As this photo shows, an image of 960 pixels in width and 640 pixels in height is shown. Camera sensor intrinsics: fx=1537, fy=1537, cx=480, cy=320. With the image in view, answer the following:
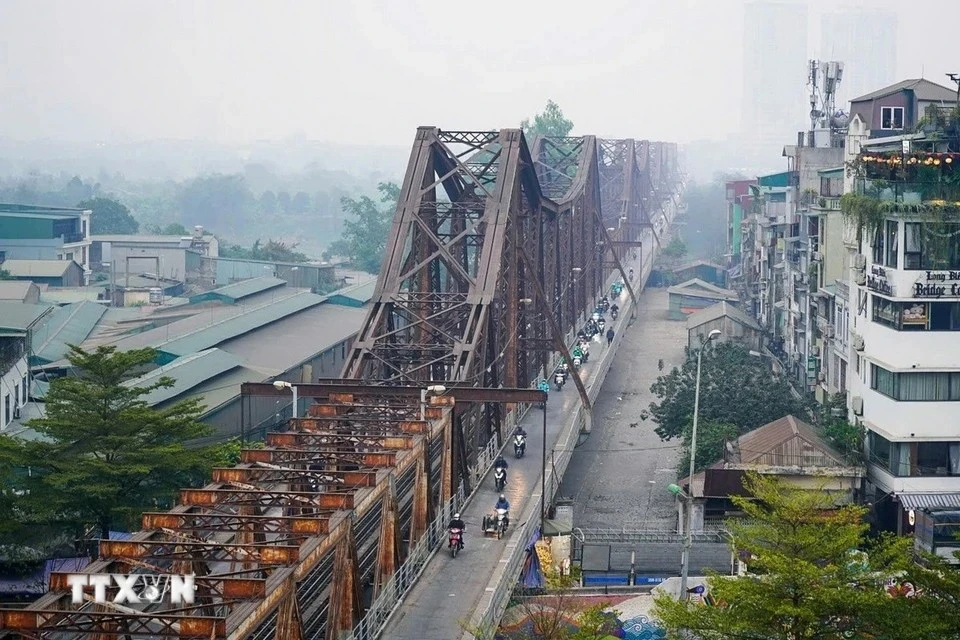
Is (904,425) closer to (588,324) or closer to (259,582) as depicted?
(259,582)

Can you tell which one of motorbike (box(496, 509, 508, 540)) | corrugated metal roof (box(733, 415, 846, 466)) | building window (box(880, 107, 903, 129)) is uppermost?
building window (box(880, 107, 903, 129))

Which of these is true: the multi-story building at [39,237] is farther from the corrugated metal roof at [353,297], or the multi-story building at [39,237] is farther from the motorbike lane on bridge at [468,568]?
the motorbike lane on bridge at [468,568]

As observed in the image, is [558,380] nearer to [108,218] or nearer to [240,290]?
[240,290]

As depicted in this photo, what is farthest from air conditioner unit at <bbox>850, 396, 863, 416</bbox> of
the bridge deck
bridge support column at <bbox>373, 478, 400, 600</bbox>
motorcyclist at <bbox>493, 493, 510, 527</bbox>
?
bridge support column at <bbox>373, 478, 400, 600</bbox>

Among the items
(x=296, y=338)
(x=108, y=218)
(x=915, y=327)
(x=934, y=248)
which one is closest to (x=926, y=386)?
(x=915, y=327)

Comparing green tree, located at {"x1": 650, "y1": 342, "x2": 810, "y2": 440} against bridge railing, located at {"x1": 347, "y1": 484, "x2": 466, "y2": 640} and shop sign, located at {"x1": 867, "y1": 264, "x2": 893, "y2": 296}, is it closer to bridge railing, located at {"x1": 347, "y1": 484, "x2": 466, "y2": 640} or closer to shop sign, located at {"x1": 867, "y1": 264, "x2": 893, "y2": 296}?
shop sign, located at {"x1": 867, "y1": 264, "x2": 893, "y2": 296}
